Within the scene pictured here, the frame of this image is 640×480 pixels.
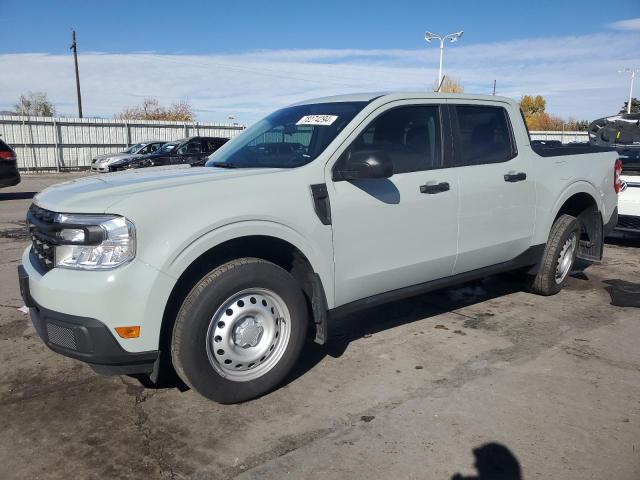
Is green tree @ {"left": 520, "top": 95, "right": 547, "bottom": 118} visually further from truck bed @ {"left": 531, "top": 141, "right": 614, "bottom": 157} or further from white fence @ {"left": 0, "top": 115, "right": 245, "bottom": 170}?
truck bed @ {"left": 531, "top": 141, "right": 614, "bottom": 157}

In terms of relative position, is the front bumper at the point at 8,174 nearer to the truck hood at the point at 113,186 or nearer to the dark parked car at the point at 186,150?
the dark parked car at the point at 186,150

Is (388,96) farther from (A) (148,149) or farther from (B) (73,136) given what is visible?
(B) (73,136)

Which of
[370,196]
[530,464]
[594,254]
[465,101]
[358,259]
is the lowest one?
[530,464]

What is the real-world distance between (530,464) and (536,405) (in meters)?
0.65

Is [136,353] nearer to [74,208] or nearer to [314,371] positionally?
[74,208]

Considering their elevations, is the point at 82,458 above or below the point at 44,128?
below

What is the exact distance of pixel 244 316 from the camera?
3.20 m

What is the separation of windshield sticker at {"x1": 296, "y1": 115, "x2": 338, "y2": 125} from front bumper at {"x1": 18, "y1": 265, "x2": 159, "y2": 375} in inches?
76.7

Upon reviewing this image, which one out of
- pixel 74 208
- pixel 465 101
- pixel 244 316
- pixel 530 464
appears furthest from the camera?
pixel 465 101

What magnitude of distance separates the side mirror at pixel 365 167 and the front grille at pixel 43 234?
1693 mm

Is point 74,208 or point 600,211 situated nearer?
point 74,208

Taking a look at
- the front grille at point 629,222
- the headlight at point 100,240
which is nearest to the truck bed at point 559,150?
the front grille at point 629,222

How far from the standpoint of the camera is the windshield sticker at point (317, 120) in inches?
151

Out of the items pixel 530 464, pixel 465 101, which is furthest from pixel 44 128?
pixel 530 464
